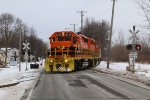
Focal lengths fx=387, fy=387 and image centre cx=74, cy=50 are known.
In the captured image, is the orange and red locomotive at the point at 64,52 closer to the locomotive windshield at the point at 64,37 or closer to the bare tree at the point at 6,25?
the locomotive windshield at the point at 64,37

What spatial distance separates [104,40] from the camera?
114250 mm

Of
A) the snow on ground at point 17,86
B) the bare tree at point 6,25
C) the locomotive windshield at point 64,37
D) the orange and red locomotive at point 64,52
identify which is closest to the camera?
the snow on ground at point 17,86

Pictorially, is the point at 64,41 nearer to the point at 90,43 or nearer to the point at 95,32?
the point at 90,43

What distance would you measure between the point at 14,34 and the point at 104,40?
32493 mm

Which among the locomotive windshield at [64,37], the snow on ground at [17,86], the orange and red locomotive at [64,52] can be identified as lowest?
the snow on ground at [17,86]

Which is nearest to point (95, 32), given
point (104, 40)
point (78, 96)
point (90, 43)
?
point (104, 40)

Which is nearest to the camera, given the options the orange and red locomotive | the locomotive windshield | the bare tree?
the orange and red locomotive

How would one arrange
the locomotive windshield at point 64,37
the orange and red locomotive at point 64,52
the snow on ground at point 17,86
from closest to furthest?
the snow on ground at point 17,86, the orange and red locomotive at point 64,52, the locomotive windshield at point 64,37

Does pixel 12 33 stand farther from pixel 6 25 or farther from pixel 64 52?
pixel 64 52

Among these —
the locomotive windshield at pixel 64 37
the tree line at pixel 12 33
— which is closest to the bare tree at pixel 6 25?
the tree line at pixel 12 33

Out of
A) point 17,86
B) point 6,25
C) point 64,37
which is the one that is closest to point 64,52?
point 64,37

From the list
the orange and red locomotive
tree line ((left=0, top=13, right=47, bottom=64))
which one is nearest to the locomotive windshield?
the orange and red locomotive

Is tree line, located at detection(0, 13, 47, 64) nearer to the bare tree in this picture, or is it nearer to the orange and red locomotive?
the bare tree

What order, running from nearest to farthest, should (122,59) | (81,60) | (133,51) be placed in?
(133,51), (81,60), (122,59)
